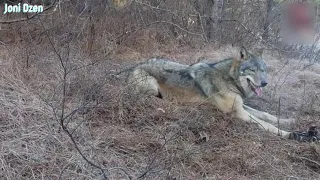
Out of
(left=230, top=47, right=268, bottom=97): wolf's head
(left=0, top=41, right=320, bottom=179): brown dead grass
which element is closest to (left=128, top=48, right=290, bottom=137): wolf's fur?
(left=230, top=47, right=268, bottom=97): wolf's head

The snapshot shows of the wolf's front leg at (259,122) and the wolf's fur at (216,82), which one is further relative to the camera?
the wolf's fur at (216,82)

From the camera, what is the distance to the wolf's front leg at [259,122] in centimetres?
493

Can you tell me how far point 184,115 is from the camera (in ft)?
16.5

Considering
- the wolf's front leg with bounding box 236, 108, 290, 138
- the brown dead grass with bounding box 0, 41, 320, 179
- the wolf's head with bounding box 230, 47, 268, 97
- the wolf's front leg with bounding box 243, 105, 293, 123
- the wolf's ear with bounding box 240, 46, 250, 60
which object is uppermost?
the wolf's ear with bounding box 240, 46, 250, 60

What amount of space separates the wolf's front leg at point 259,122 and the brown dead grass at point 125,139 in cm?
14

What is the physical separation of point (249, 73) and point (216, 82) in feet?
1.59

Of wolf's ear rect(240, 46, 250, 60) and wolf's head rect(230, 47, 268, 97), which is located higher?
wolf's ear rect(240, 46, 250, 60)

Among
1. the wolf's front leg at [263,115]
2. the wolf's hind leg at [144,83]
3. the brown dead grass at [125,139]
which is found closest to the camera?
the brown dead grass at [125,139]

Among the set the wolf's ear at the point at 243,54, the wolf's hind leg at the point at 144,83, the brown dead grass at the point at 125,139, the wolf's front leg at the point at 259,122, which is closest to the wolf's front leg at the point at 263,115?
the wolf's front leg at the point at 259,122

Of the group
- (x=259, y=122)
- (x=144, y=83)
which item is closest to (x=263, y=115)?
(x=259, y=122)

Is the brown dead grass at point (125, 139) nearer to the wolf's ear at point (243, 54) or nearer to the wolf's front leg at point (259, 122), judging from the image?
the wolf's front leg at point (259, 122)

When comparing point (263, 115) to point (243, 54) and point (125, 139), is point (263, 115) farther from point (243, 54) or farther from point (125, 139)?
point (125, 139)

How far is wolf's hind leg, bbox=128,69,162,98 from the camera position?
551 cm

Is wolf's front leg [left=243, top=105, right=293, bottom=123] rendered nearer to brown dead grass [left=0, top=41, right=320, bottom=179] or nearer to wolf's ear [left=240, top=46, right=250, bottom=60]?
brown dead grass [left=0, top=41, right=320, bottom=179]
